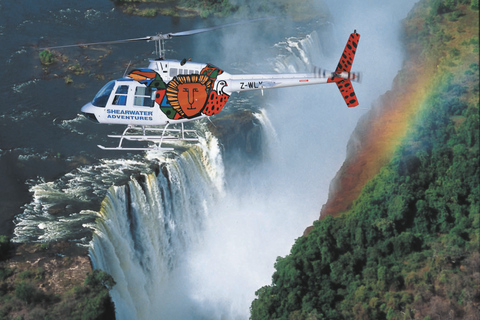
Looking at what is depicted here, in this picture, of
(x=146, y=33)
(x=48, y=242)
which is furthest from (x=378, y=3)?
(x=48, y=242)

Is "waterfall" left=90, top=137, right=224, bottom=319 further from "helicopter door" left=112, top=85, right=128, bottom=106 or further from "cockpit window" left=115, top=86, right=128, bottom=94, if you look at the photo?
"cockpit window" left=115, top=86, right=128, bottom=94

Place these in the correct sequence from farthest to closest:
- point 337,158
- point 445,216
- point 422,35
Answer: point 422,35 → point 337,158 → point 445,216

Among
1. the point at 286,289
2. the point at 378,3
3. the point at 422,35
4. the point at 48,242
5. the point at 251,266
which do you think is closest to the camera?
the point at 48,242

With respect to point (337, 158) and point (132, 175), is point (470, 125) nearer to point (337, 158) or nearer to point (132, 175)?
point (337, 158)

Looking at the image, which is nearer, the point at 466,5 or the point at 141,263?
the point at 141,263

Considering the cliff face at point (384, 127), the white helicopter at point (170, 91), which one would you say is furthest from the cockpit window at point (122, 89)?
the cliff face at point (384, 127)

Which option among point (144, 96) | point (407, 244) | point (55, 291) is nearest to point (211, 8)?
point (144, 96)

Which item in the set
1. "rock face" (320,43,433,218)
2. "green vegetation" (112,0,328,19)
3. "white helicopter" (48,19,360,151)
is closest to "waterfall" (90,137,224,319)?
"white helicopter" (48,19,360,151)

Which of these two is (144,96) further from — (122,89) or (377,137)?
(377,137)
